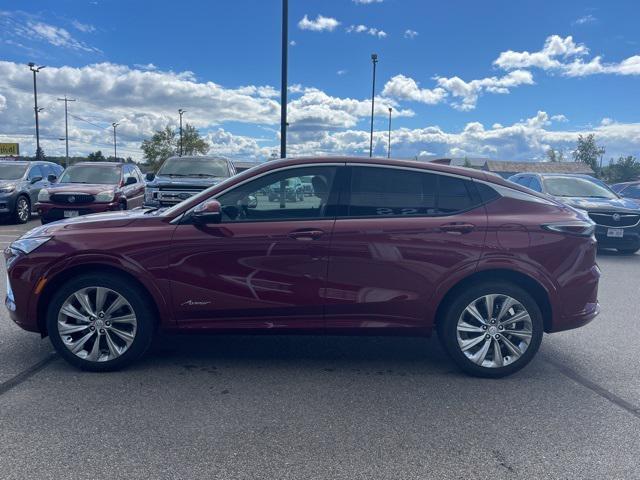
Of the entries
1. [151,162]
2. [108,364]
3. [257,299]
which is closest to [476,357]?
[257,299]

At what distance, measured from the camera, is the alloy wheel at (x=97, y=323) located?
13.0 ft

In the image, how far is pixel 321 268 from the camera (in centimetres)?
395

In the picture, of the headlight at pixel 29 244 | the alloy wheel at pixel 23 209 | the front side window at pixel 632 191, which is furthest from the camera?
the front side window at pixel 632 191

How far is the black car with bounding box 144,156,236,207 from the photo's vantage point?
11.5 m

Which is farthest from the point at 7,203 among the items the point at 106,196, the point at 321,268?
the point at 321,268

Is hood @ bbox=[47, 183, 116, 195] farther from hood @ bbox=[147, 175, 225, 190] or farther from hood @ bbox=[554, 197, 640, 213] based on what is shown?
hood @ bbox=[554, 197, 640, 213]

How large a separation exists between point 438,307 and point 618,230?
816 centimetres

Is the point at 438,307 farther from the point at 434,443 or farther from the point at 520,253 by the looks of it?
the point at 434,443

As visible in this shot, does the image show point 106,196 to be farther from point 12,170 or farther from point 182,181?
point 12,170

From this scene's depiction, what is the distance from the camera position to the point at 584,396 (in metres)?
3.81

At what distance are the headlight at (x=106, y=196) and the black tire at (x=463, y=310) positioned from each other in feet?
31.4

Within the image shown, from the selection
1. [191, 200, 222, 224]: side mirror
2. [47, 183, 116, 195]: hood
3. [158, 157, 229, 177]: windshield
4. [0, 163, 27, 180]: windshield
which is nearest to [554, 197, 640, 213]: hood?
[158, 157, 229, 177]: windshield

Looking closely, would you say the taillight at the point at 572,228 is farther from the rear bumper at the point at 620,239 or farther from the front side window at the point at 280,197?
the rear bumper at the point at 620,239

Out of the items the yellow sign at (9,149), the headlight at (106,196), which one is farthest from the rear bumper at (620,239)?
the yellow sign at (9,149)
